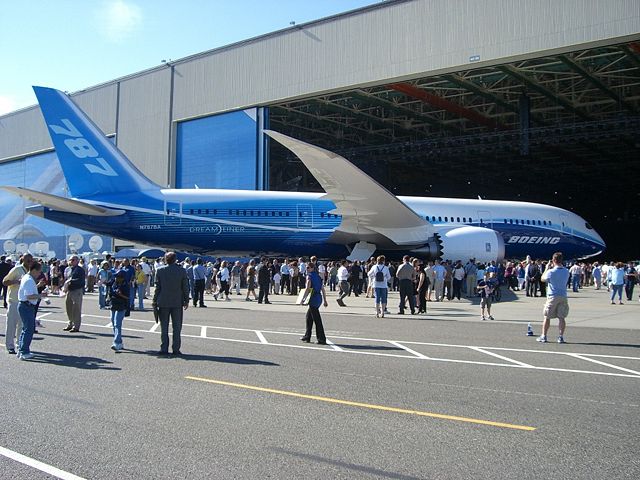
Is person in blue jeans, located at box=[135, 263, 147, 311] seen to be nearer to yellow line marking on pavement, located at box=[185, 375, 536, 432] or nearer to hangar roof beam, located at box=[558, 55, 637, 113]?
yellow line marking on pavement, located at box=[185, 375, 536, 432]

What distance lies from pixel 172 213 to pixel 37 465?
70.4 ft

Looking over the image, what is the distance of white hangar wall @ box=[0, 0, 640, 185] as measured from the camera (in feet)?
84.8

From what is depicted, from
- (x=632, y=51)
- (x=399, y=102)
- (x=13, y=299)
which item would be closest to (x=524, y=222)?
(x=632, y=51)

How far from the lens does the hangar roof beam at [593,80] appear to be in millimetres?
A: 29219

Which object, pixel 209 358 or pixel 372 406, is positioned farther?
pixel 209 358

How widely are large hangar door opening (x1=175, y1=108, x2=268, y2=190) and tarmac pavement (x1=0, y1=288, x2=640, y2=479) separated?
2510 cm

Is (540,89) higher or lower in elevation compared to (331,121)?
lower

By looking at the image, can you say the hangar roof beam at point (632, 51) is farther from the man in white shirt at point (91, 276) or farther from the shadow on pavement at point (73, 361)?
the shadow on pavement at point (73, 361)

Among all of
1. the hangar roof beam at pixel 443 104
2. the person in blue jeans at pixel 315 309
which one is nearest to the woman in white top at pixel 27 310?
the person in blue jeans at pixel 315 309

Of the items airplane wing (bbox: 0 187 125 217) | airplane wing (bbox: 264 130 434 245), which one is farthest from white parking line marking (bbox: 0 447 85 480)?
airplane wing (bbox: 0 187 125 217)

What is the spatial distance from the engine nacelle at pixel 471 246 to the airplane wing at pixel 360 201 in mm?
1752

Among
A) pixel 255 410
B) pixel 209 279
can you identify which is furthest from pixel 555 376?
pixel 209 279

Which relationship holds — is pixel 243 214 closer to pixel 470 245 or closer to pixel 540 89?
pixel 470 245

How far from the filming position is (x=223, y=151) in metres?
37.5
